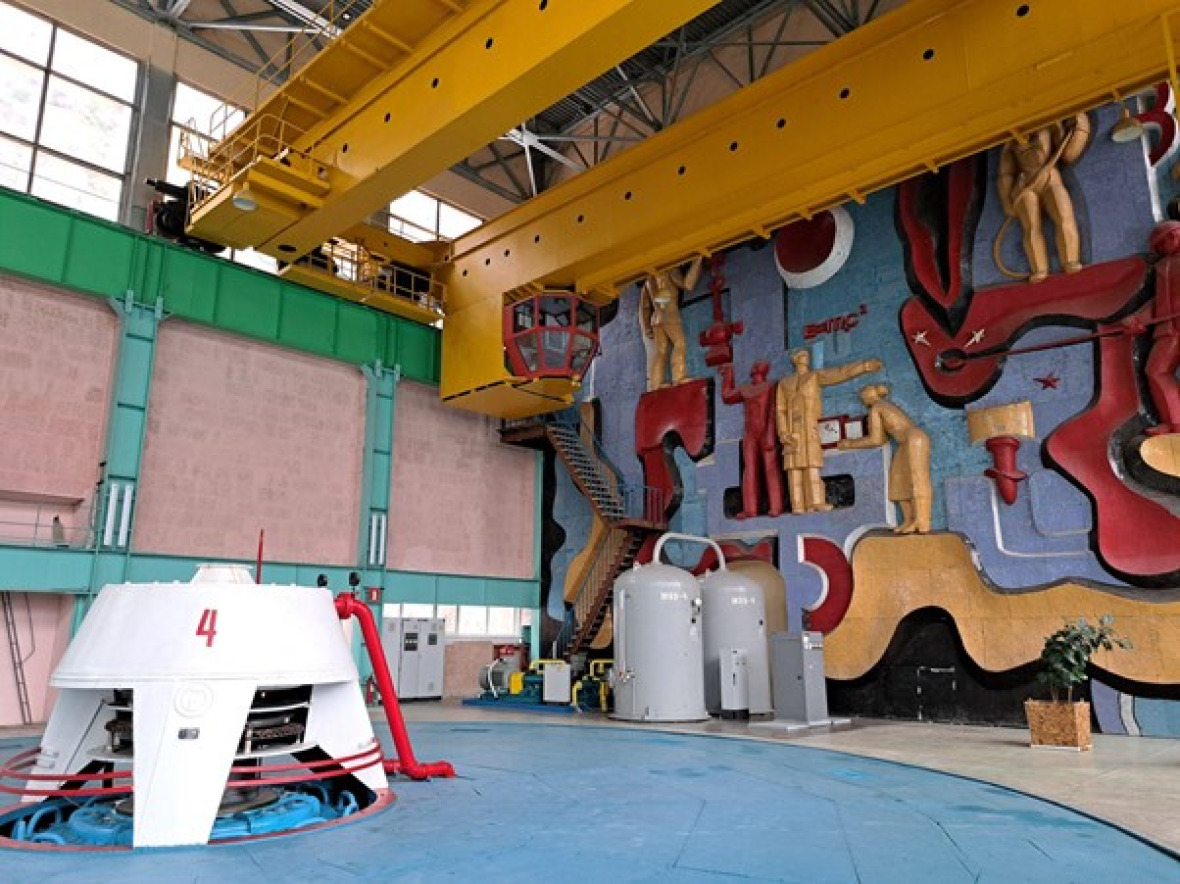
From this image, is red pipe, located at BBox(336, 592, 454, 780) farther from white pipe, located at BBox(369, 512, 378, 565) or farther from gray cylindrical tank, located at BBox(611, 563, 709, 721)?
white pipe, located at BBox(369, 512, 378, 565)

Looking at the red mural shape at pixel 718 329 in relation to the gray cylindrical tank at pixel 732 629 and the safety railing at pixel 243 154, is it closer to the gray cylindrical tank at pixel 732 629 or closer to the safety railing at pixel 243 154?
the gray cylindrical tank at pixel 732 629

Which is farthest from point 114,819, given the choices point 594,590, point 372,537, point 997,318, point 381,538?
point 594,590

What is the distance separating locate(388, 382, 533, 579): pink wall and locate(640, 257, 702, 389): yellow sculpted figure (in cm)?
489

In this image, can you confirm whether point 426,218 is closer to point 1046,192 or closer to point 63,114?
point 63,114

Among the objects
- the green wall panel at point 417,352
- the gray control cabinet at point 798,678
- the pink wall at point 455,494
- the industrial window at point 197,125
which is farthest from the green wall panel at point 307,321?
the gray control cabinet at point 798,678

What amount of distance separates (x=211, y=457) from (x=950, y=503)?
14311mm

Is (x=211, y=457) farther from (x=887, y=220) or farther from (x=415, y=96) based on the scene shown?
(x=887, y=220)

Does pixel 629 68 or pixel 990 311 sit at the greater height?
pixel 629 68

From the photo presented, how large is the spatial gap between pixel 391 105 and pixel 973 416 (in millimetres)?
11465

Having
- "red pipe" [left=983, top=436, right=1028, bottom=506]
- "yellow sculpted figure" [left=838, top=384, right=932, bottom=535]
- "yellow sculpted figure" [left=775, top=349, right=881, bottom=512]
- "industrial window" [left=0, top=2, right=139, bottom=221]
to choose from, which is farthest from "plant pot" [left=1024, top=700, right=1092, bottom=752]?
"industrial window" [left=0, top=2, right=139, bottom=221]

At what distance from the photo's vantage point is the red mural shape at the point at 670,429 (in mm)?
19438

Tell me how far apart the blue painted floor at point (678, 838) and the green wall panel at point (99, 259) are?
1210 centimetres

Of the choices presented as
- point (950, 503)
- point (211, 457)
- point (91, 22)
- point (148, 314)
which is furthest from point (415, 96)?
point (950, 503)

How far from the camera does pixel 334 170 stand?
50.2ft
